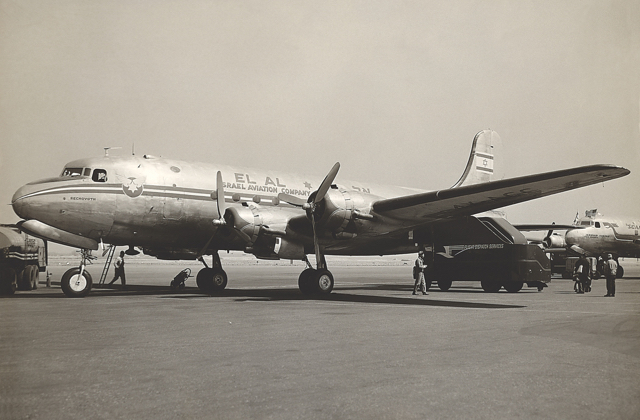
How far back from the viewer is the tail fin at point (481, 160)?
83.1ft

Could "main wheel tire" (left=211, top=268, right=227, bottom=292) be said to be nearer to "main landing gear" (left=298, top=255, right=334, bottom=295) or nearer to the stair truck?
"main landing gear" (left=298, top=255, right=334, bottom=295)

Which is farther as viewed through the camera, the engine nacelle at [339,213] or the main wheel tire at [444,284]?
the main wheel tire at [444,284]

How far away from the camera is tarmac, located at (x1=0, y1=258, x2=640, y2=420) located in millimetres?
4698

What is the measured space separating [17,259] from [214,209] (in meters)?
8.72

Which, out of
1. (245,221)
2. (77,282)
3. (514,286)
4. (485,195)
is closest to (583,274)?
(514,286)

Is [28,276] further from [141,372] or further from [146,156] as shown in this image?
[141,372]

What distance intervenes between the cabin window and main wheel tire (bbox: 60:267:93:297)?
267cm

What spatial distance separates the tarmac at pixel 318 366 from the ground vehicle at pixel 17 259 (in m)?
8.86

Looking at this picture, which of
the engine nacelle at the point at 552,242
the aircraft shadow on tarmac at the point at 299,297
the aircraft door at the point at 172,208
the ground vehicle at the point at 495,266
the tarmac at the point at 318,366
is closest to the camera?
the tarmac at the point at 318,366

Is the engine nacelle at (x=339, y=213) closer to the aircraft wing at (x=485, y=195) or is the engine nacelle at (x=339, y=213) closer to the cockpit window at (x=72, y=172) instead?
the aircraft wing at (x=485, y=195)

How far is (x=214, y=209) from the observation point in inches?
724

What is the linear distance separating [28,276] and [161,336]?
52.6 feet

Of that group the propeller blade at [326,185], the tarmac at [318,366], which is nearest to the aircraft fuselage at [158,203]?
the propeller blade at [326,185]

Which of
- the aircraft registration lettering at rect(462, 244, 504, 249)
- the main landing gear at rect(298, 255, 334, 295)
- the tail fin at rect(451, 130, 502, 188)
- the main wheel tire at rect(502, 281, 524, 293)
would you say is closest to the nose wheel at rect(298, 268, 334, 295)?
the main landing gear at rect(298, 255, 334, 295)
